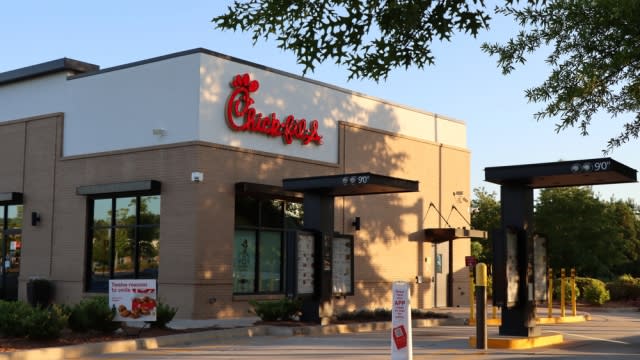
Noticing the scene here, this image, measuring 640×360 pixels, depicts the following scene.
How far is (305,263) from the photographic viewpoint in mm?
19656

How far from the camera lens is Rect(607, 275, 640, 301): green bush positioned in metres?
33.8

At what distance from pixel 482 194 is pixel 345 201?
102ft

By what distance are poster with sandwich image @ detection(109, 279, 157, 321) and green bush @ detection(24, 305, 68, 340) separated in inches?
49.9

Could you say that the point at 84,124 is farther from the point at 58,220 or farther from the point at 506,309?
the point at 506,309

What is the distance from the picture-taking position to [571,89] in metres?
13.5

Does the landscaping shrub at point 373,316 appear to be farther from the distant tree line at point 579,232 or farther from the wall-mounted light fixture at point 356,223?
the distant tree line at point 579,232

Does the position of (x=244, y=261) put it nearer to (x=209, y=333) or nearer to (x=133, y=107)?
(x=133, y=107)

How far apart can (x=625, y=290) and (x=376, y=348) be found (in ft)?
70.3

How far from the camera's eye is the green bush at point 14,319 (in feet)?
49.4

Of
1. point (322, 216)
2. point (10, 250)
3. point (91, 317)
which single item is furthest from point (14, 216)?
point (91, 317)

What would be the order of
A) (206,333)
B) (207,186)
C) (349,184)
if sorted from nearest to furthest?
(206,333) → (349,184) → (207,186)

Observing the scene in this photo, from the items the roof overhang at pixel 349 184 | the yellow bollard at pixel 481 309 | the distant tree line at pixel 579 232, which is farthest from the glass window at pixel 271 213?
the distant tree line at pixel 579 232

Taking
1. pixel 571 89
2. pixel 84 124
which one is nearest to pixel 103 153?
pixel 84 124

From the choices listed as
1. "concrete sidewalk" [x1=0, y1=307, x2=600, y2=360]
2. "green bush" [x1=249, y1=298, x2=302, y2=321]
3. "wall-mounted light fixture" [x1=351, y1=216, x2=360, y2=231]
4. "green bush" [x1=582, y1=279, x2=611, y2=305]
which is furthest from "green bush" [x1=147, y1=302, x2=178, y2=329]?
"green bush" [x1=582, y1=279, x2=611, y2=305]
